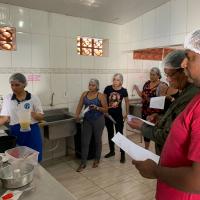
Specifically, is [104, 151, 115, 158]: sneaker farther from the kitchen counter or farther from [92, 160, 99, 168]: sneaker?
the kitchen counter

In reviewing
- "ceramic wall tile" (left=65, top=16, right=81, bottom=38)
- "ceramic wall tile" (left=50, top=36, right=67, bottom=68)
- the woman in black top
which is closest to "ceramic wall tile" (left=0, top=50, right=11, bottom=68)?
"ceramic wall tile" (left=50, top=36, right=67, bottom=68)

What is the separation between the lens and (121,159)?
129 inches

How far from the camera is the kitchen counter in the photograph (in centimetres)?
102

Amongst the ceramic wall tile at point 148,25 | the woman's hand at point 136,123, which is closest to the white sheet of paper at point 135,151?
the woman's hand at point 136,123

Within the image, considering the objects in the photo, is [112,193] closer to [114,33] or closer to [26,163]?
[26,163]

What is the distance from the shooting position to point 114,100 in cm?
322

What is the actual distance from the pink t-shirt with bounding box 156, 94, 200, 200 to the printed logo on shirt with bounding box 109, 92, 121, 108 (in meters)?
2.35

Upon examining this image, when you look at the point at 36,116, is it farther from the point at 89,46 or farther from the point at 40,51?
the point at 89,46

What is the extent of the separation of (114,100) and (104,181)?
1141mm

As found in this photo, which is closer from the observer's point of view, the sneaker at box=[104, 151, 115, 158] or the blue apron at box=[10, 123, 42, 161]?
the blue apron at box=[10, 123, 42, 161]

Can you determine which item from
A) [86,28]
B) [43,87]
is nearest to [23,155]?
[43,87]

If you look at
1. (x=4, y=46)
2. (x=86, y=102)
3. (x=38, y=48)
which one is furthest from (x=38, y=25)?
(x=86, y=102)

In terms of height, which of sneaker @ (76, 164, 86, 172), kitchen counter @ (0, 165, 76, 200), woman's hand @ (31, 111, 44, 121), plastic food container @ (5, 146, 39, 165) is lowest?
sneaker @ (76, 164, 86, 172)

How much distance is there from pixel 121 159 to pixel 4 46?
2.25 m
